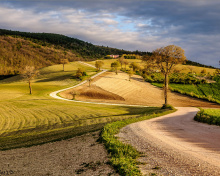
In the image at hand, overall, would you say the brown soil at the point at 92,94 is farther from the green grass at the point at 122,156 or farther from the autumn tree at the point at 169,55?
the green grass at the point at 122,156

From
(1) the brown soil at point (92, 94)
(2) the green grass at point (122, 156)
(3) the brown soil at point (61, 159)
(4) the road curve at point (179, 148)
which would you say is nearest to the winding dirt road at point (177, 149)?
(4) the road curve at point (179, 148)

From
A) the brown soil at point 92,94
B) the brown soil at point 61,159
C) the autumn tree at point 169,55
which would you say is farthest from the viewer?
the brown soil at point 92,94

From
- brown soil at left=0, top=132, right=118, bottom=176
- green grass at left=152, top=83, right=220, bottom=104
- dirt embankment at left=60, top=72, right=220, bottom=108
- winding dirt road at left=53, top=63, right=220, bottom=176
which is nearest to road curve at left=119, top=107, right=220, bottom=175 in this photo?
winding dirt road at left=53, top=63, right=220, bottom=176

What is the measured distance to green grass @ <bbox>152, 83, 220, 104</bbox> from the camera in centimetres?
6800

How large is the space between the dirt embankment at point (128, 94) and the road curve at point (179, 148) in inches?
1613

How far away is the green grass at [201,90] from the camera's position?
6800cm

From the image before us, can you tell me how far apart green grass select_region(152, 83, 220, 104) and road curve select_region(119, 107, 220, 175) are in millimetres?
53722

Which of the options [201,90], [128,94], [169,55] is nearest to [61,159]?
[169,55]

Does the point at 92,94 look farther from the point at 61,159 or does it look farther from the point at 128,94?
the point at 61,159

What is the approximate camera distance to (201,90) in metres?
75.6

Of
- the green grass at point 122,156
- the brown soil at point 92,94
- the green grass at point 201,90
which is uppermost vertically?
the green grass at point 122,156

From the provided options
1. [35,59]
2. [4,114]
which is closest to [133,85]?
[4,114]

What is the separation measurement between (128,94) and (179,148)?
5873 centimetres

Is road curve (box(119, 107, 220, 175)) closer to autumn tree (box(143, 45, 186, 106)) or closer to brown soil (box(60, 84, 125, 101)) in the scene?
autumn tree (box(143, 45, 186, 106))
